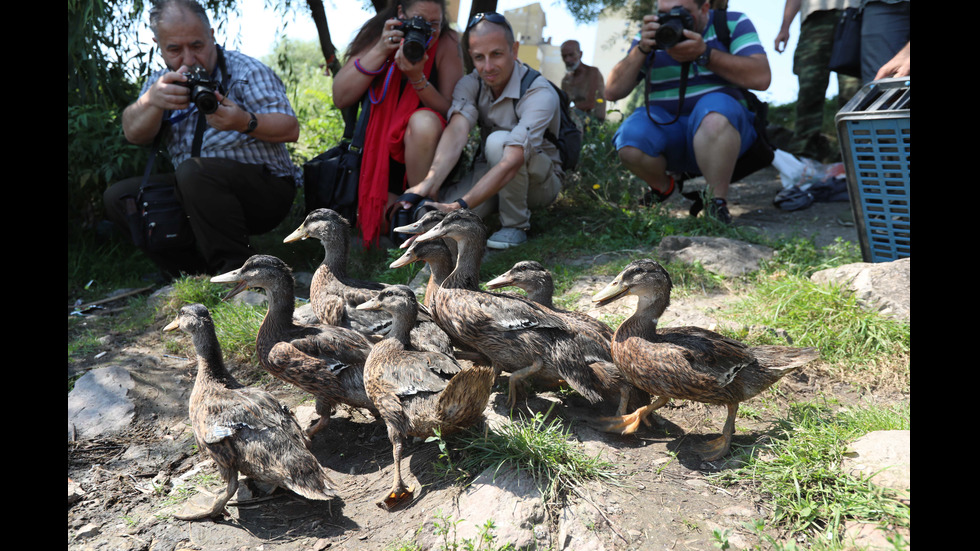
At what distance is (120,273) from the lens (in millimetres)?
6977

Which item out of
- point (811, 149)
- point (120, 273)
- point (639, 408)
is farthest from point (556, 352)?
point (811, 149)

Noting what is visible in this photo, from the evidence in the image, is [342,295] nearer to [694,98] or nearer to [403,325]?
[403,325]

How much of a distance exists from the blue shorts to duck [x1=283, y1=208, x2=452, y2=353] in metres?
3.09

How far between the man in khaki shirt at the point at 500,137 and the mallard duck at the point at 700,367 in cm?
255

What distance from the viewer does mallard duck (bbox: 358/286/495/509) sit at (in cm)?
312

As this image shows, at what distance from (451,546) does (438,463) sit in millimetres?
562

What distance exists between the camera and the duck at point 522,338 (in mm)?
3684

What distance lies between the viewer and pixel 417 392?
10.7 ft

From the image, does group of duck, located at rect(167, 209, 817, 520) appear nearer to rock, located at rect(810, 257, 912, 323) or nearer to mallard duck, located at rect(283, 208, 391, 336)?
mallard duck, located at rect(283, 208, 391, 336)

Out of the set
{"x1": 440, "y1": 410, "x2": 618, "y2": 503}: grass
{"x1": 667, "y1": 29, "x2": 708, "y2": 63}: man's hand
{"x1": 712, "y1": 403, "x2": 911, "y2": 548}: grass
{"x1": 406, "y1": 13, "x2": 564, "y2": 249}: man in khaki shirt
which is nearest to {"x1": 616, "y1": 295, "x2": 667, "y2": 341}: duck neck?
{"x1": 440, "y1": 410, "x2": 618, "y2": 503}: grass

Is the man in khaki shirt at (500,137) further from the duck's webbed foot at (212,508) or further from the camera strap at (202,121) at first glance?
the duck's webbed foot at (212,508)

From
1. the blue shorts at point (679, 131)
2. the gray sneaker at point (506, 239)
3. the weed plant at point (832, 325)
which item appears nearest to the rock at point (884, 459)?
the weed plant at point (832, 325)

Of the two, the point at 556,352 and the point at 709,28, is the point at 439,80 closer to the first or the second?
the point at 709,28

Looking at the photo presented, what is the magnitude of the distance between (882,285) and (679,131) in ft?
8.77
